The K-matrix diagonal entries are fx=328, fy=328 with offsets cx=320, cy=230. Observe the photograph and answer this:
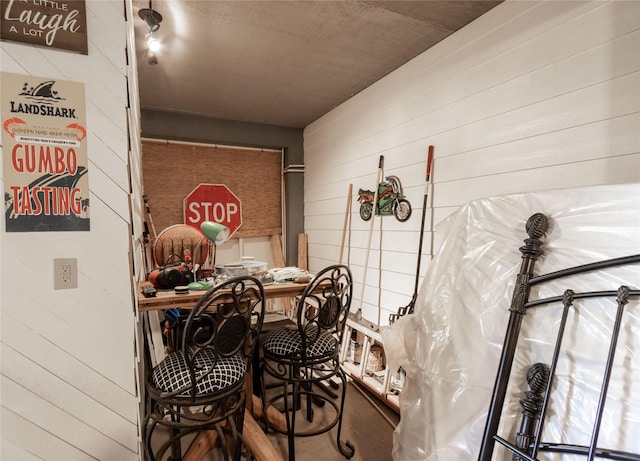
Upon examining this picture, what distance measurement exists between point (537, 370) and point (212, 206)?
393cm

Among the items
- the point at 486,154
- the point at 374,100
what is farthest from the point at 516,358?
the point at 374,100

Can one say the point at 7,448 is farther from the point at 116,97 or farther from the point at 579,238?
the point at 579,238

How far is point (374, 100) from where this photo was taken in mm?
3107

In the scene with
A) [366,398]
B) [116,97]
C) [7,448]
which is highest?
[116,97]

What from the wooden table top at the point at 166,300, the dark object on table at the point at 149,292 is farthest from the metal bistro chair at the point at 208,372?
the dark object on table at the point at 149,292

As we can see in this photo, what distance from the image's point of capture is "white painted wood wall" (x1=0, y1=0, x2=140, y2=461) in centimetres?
126

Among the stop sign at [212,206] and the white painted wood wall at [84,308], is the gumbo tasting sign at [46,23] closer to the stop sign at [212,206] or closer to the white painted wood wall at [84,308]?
the white painted wood wall at [84,308]

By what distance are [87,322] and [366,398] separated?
205cm

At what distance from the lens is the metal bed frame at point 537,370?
2.99 feet

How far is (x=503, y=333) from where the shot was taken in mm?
1231

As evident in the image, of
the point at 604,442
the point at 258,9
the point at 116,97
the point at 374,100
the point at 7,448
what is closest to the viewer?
the point at 604,442

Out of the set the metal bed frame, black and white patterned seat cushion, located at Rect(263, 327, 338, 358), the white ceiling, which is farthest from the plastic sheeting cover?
the white ceiling

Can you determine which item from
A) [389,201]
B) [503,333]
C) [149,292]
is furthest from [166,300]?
[389,201]

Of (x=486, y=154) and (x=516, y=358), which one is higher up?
(x=486, y=154)
